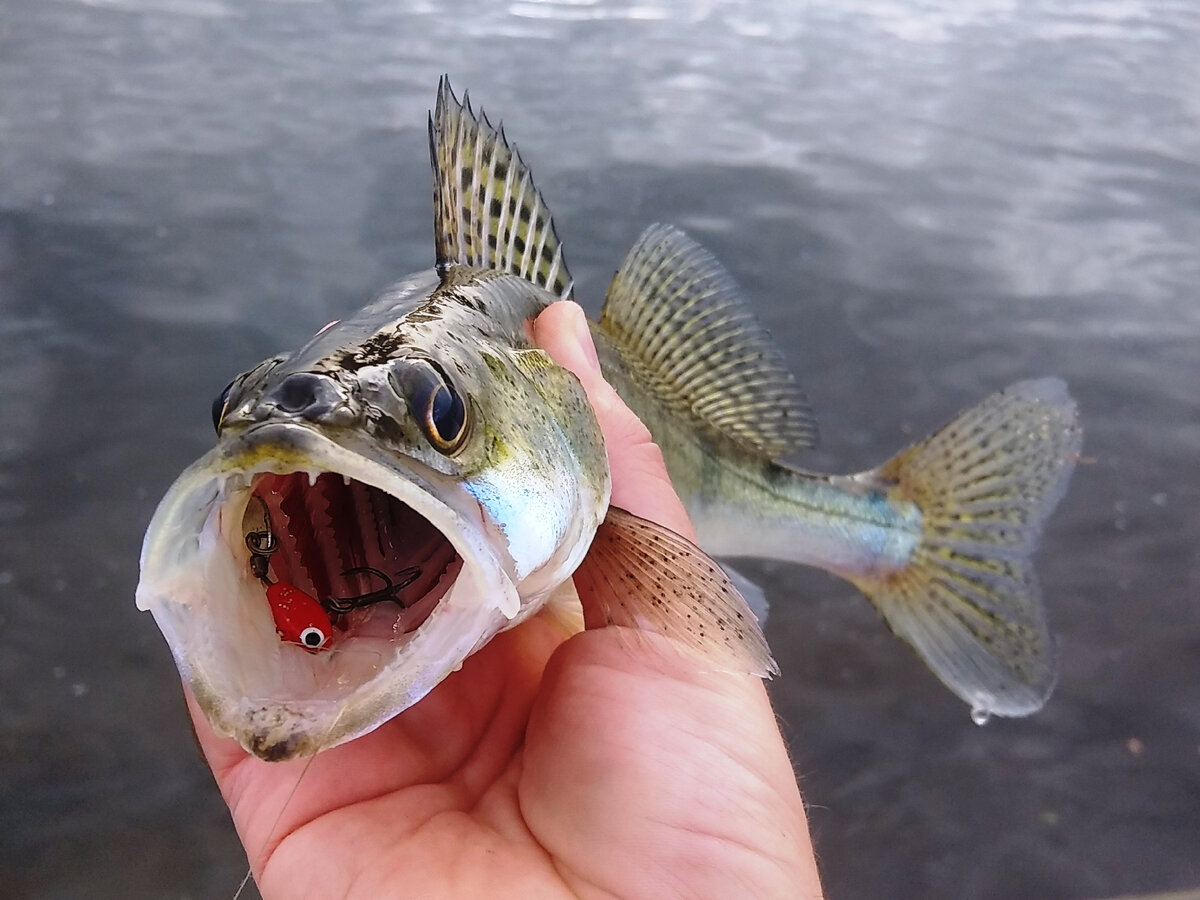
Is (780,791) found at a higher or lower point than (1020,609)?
higher

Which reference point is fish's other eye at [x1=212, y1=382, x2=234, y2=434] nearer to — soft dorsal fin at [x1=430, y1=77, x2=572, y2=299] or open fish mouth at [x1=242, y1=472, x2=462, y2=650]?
open fish mouth at [x1=242, y1=472, x2=462, y2=650]

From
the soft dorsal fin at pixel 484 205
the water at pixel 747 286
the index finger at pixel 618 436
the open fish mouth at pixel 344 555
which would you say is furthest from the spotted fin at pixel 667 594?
the water at pixel 747 286

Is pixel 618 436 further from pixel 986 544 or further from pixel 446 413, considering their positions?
pixel 986 544

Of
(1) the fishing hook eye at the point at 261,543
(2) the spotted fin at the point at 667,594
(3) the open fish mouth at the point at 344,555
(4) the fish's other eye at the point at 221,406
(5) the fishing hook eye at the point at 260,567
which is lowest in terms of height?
(2) the spotted fin at the point at 667,594

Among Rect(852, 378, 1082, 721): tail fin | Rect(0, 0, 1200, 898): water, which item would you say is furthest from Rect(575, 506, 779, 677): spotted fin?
Rect(0, 0, 1200, 898): water

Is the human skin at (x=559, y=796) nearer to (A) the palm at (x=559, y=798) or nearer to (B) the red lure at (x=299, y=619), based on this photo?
(A) the palm at (x=559, y=798)

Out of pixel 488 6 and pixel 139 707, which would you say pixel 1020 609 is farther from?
pixel 488 6

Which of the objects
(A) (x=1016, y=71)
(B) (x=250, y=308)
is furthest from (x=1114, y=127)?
(B) (x=250, y=308)
